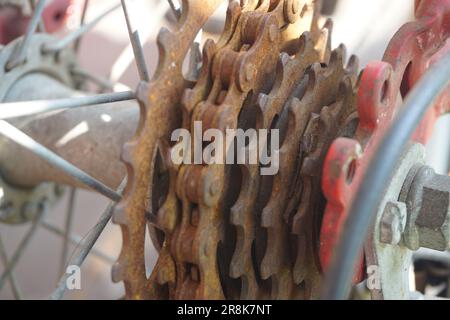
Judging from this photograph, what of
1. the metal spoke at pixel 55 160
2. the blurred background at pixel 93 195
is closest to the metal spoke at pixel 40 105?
the metal spoke at pixel 55 160

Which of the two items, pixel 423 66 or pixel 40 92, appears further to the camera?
pixel 40 92

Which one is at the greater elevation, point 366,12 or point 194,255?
point 366,12

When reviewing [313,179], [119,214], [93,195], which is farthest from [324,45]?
[93,195]

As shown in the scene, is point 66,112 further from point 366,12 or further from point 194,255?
point 366,12

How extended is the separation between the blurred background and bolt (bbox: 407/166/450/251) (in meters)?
0.97

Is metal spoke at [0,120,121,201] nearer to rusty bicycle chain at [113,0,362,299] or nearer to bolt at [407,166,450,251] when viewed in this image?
rusty bicycle chain at [113,0,362,299]

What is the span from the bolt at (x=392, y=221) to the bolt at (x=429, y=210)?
0.03 m

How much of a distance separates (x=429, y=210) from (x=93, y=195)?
1.40 metres

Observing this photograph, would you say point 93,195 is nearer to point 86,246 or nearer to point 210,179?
point 86,246

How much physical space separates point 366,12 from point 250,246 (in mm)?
1068

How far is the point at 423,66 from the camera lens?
29.2 inches

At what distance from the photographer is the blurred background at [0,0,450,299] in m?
1.62

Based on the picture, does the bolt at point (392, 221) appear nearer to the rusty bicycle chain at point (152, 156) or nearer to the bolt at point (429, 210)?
the bolt at point (429, 210)

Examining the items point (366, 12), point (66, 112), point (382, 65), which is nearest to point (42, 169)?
point (66, 112)
